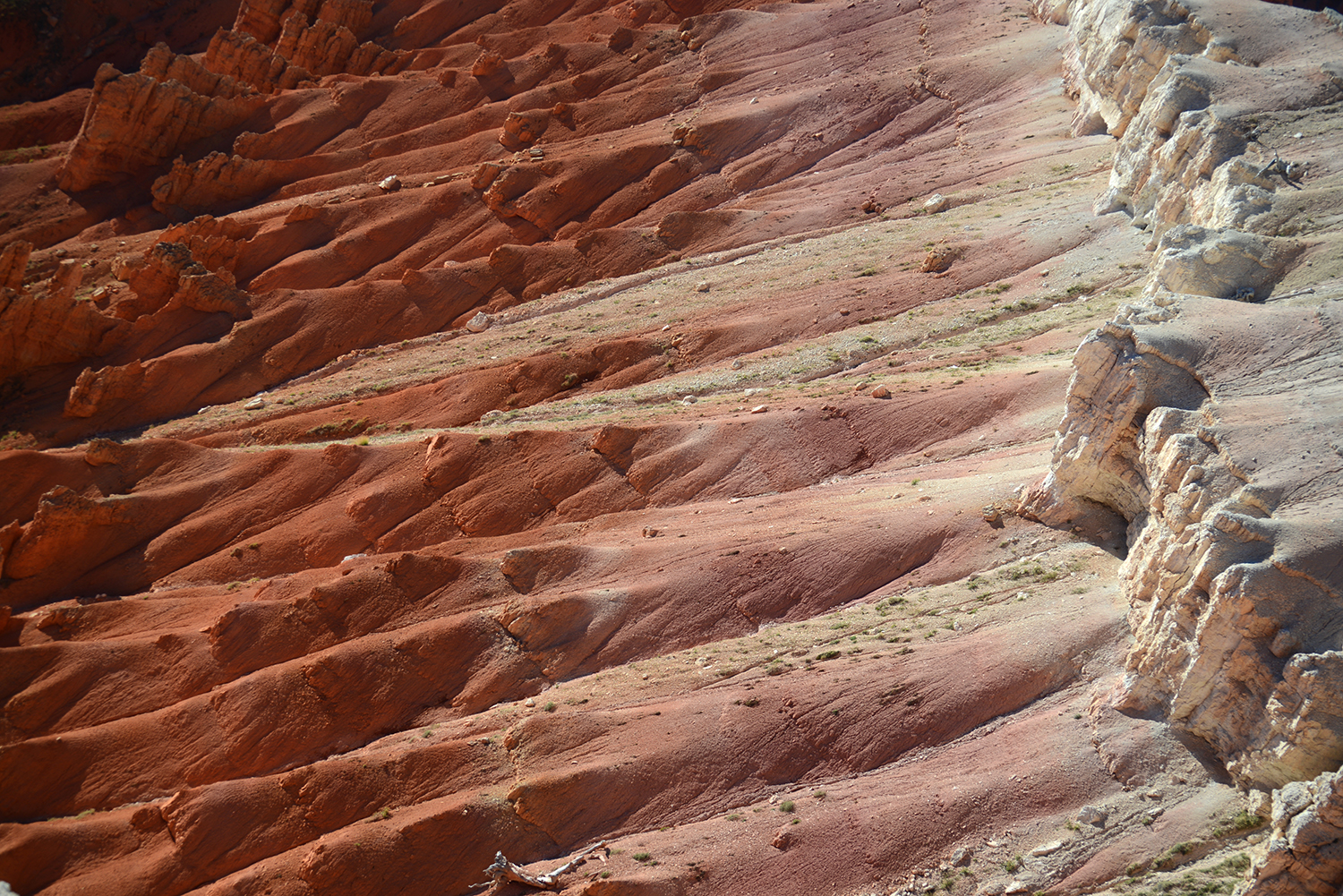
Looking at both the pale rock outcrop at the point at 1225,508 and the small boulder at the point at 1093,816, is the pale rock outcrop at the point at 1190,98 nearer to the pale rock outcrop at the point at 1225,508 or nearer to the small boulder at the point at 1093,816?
the pale rock outcrop at the point at 1225,508

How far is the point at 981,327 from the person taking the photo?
35219 mm

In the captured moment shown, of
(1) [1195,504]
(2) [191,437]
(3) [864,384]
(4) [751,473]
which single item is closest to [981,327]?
(3) [864,384]

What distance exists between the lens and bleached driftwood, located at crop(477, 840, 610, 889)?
20781 millimetres

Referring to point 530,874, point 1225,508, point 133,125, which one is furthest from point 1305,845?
point 133,125

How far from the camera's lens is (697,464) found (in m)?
31.7

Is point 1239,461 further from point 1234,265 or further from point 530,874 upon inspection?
point 530,874

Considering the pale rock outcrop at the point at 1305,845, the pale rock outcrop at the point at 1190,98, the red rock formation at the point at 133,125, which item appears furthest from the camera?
the red rock formation at the point at 133,125

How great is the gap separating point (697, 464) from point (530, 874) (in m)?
13.5

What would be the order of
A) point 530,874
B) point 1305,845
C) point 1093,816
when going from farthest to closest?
point 530,874, point 1093,816, point 1305,845

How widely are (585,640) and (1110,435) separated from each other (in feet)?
42.2

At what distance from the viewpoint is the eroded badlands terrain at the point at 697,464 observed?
19922 mm

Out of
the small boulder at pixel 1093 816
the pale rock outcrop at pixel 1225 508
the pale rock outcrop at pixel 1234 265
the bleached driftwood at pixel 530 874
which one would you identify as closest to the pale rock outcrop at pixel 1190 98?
the pale rock outcrop at pixel 1234 265

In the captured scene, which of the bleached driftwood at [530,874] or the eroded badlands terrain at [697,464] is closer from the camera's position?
the eroded badlands terrain at [697,464]

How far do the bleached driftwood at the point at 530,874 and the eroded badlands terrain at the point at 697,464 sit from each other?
0.78ft
